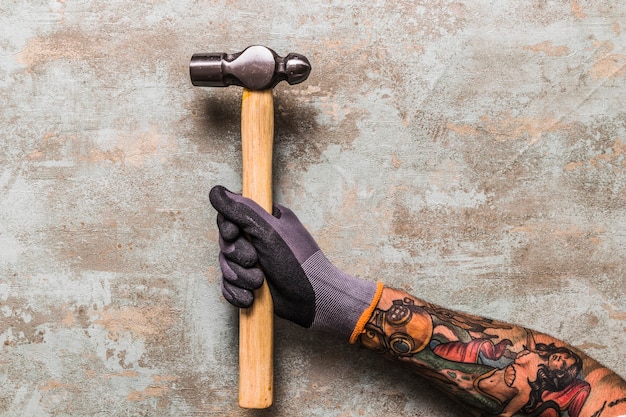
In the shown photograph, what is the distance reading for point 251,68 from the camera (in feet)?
4.70

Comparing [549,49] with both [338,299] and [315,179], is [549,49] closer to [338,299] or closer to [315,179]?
[315,179]

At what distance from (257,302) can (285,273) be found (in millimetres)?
102

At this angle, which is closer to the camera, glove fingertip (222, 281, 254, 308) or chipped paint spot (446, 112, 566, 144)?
glove fingertip (222, 281, 254, 308)

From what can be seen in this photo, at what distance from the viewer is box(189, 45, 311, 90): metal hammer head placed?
4.69 ft

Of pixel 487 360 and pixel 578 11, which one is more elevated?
pixel 578 11

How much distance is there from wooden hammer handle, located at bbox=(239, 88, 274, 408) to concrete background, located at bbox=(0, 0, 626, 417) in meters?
0.20

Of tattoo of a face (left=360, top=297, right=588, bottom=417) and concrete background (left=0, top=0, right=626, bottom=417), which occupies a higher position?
concrete background (left=0, top=0, right=626, bottom=417)

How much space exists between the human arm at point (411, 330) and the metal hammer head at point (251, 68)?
288mm

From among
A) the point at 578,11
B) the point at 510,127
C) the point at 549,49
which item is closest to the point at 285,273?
the point at 510,127

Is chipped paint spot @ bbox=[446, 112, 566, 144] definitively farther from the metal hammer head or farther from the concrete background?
the metal hammer head

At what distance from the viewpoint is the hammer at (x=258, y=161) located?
1430 mm

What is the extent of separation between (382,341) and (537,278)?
1.72 ft

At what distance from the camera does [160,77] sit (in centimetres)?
165

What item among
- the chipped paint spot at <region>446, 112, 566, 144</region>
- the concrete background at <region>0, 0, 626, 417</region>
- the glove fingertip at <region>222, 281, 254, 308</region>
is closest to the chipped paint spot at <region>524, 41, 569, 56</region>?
the concrete background at <region>0, 0, 626, 417</region>
